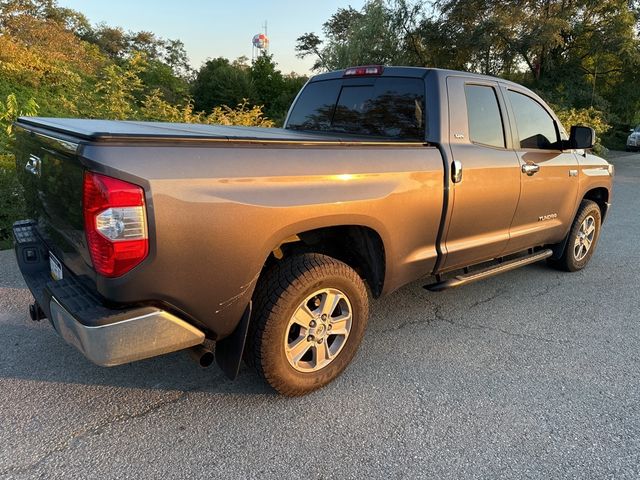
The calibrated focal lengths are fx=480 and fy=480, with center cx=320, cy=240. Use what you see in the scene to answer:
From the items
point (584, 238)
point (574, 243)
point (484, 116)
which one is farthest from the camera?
point (584, 238)

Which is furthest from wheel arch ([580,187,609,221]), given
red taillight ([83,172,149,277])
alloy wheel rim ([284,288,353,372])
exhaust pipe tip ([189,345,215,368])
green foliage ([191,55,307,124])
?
green foliage ([191,55,307,124])

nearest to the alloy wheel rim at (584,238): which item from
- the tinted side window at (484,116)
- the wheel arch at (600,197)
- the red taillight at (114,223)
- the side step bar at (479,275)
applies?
the wheel arch at (600,197)

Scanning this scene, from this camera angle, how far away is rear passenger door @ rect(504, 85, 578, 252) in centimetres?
406

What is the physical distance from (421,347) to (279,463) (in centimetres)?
153

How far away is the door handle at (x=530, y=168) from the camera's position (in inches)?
156

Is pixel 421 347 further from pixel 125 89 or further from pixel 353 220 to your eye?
pixel 125 89

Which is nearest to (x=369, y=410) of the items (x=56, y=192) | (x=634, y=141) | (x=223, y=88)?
(x=56, y=192)

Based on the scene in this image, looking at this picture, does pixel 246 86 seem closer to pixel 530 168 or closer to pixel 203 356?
pixel 530 168

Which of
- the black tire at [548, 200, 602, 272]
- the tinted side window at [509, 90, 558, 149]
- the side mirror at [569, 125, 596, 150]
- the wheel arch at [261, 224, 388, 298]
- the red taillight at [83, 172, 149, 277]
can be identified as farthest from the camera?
the black tire at [548, 200, 602, 272]

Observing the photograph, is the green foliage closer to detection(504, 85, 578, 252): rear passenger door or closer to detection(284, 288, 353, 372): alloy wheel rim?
detection(504, 85, 578, 252): rear passenger door

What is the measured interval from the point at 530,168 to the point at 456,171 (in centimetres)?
111

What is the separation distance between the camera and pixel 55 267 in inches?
104

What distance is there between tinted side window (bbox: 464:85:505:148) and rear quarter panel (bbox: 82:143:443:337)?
936mm

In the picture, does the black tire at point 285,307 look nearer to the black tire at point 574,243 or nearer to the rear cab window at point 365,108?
the rear cab window at point 365,108
